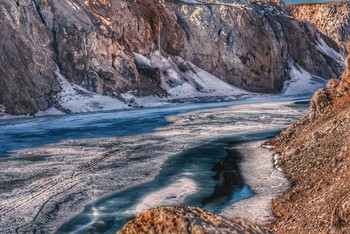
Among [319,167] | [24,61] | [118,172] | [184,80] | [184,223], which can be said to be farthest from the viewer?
[184,80]

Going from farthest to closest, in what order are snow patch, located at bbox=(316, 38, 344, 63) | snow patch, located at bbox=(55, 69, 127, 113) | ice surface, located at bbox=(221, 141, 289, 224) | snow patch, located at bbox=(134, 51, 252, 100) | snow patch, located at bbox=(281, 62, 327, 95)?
1. snow patch, located at bbox=(316, 38, 344, 63)
2. snow patch, located at bbox=(281, 62, 327, 95)
3. snow patch, located at bbox=(134, 51, 252, 100)
4. snow patch, located at bbox=(55, 69, 127, 113)
5. ice surface, located at bbox=(221, 141, 289, 224)

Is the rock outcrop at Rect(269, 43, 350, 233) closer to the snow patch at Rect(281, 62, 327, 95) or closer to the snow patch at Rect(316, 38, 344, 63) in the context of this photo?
the snow patch at Rect(281, 62, 327, 95)

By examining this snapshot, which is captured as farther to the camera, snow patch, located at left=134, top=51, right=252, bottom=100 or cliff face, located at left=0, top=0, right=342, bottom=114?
snow patch, located at left=134, top=51, right=252, bottom=100

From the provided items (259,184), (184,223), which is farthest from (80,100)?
(184,223)

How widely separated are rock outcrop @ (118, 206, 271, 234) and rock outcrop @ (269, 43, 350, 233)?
4033 mm

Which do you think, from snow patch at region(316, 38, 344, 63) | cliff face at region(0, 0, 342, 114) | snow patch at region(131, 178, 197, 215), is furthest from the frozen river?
snow patch at region(316, 38, 344, 63)

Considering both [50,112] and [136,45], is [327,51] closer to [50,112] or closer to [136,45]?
[136,45]

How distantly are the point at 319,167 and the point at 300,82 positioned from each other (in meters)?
60.6

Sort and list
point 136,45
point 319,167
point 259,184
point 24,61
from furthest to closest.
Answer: point 136,45 < point 24,61 < point 259,184 < point 319,167

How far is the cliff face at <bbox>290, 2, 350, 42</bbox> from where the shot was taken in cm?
12825

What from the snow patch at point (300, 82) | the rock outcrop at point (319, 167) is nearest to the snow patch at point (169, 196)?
the rock outcrop at point (319, 167)

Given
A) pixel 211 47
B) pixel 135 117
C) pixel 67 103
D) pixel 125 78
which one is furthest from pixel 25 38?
pixel 211 47

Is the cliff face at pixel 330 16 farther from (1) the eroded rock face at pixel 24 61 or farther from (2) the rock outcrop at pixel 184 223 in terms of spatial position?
(2) the rock outcrop at pixel 184 223

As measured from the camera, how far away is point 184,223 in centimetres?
440
